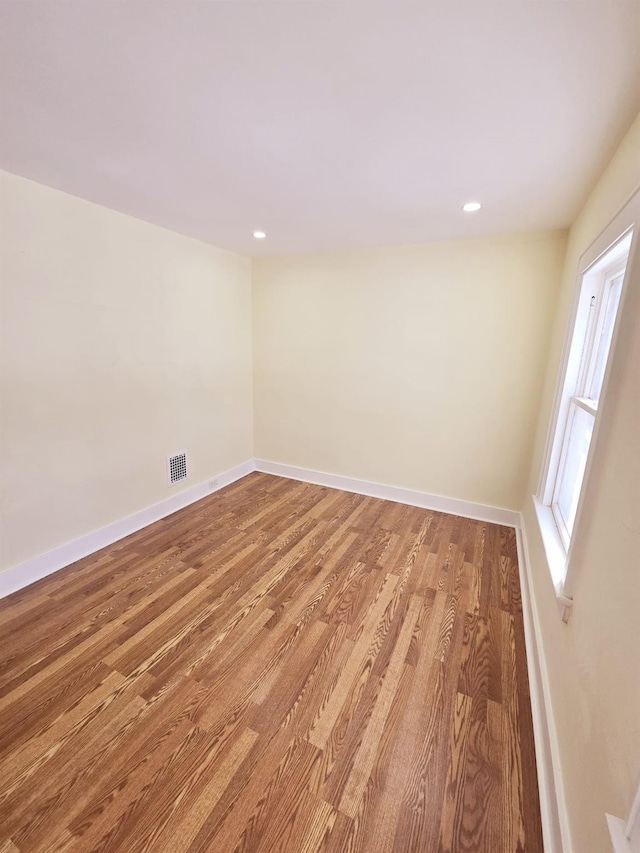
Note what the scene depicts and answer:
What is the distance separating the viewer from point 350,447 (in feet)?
11.0

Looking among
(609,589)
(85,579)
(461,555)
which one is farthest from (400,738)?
(85,579)

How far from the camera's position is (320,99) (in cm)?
114

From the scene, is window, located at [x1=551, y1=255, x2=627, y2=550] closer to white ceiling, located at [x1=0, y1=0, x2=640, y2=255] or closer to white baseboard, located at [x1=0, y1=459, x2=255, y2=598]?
white ceiling, located at [x1=0, y1=0, x2=640, y2=255]

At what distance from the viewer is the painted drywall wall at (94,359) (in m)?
1.84

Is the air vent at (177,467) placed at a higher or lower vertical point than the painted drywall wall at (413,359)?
lower

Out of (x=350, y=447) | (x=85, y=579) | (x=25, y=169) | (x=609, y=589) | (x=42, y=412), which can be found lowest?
(x=85, y=579)

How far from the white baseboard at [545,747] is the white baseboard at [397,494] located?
41.3 inches

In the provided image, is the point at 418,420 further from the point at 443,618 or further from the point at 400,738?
the point at 400,738

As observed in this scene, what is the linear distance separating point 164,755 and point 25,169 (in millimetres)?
2630

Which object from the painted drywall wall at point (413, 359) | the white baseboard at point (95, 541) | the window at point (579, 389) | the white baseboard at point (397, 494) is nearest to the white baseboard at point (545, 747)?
the window at point (579, 389)

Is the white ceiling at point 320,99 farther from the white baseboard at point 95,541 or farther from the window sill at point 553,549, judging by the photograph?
the white baseboard at point 95,541

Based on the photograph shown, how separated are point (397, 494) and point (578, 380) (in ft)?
5.71

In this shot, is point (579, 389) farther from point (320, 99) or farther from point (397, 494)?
point (320, 99)

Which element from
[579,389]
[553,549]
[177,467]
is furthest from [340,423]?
[553,549]
